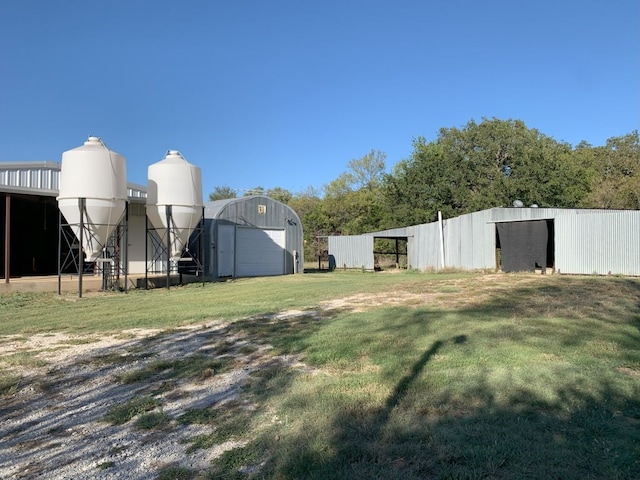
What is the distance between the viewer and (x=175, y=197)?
17.0 m

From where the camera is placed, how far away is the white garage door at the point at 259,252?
22.3 metres

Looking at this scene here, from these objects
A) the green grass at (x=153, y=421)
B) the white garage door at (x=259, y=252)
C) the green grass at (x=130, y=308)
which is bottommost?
the green grass at (x=153, y=421)

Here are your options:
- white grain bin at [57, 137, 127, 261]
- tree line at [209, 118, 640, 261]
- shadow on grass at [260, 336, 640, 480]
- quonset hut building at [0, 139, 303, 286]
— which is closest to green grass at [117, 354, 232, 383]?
shadow on grass at [260, 336, 640, 480]

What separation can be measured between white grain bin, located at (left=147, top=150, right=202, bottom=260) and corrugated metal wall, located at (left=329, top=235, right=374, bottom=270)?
13.0 meters

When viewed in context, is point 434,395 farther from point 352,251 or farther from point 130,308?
point 352,251

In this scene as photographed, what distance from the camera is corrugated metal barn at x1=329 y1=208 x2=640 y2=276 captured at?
55.4ft

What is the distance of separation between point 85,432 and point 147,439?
0.58 metres

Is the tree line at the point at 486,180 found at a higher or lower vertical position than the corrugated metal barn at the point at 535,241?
higher

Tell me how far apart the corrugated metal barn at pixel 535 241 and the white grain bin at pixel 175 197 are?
39.6 ft

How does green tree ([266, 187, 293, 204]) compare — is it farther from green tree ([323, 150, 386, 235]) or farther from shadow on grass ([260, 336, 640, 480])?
shadow on grass ([260, 336, 640, 480])

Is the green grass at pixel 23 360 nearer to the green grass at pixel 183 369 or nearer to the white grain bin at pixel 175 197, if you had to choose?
the green grass at pixel 183 369

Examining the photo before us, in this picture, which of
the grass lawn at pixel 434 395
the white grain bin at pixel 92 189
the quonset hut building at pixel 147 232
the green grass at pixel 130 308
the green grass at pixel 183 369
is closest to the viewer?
the grass lawn at pixel 434 395

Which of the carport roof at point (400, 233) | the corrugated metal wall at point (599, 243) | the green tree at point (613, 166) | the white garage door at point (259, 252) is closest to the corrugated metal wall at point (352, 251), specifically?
the carport roof at point (400, 233)

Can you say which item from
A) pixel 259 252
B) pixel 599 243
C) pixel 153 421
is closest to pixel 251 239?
pixel 259 252
